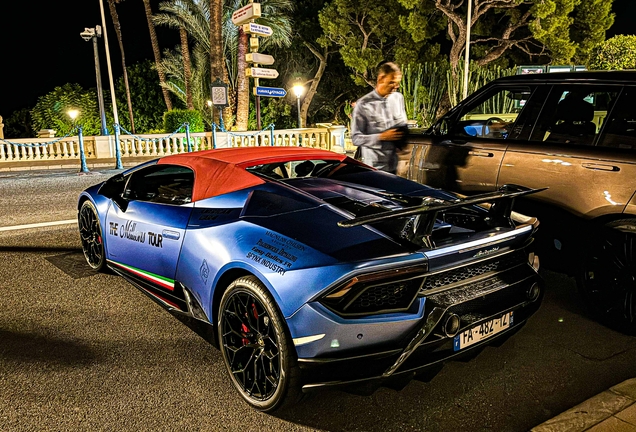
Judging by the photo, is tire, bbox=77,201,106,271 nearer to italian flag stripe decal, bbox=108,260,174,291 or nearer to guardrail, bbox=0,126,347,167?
italian flag stripe decal, bbox=108,260,174,291

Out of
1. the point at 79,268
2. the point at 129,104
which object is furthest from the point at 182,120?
the point at 79,268

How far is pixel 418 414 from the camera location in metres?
3.00

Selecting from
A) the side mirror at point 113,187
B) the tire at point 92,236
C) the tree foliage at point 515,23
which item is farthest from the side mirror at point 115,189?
the tree foliage at point 515,23

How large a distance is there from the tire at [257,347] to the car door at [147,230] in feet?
2.38

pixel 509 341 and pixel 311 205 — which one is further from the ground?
pixel 311 205

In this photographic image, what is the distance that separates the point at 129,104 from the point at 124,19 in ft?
60.5

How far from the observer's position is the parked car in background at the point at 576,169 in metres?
3.96

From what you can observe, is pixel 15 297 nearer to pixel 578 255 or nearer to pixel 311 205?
pixel 311 205

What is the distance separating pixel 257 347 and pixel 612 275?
2646 millimetres

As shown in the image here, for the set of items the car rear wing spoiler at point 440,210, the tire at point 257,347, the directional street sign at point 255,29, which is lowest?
the tire at point 257,347

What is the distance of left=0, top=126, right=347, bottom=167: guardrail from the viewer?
1867 centimetres

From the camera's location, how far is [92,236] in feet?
17.4

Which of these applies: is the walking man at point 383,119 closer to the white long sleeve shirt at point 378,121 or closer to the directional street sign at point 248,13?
the white long sleeve shirt at point 378,121

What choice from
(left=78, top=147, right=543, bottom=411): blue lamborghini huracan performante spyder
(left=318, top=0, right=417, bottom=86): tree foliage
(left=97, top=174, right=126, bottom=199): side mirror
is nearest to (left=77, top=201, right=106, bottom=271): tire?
(left=97, top=174, right=126, bottom=199): side mirror
